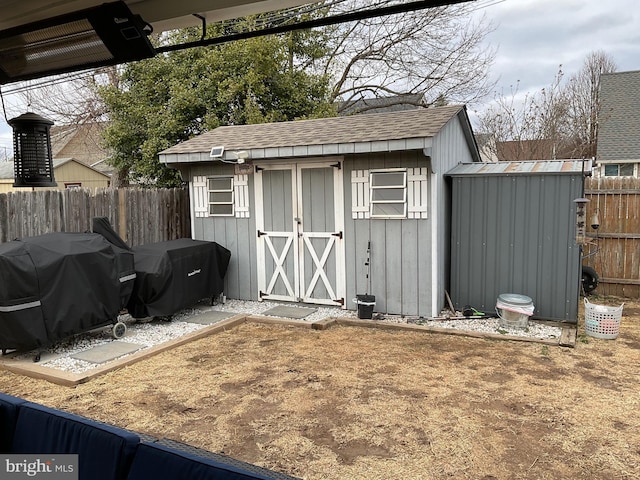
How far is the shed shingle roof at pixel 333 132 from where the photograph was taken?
5.96 metres

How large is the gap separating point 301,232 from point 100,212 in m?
2.67

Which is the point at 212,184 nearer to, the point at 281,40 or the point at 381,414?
the point at 381,414

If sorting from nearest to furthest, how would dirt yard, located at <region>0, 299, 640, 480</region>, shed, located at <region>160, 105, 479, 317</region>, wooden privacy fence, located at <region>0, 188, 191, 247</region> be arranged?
1. dirt yard, located at <region>0, 299, 640, 480</region>
2. wooden privacy fence, located at <region>0, 188, 191, 247</region>
3. shed, located at <region>160, 105, 479, 317</region>

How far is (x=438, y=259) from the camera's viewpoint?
609 centimetres

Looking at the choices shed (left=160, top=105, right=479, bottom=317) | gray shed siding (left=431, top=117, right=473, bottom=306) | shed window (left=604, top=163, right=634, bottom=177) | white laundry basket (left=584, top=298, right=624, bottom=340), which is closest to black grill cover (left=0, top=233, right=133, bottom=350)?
shed (left=160, top=105, right=479, bottom=317)

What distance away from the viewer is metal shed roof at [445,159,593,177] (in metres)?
5.77

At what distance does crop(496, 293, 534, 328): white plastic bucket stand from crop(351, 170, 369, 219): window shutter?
1.97 meters

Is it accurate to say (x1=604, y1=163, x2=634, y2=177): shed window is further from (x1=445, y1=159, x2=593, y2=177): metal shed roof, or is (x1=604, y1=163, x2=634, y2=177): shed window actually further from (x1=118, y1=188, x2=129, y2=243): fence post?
(x1=118, y1=188, x2=129, y2=243): fence post

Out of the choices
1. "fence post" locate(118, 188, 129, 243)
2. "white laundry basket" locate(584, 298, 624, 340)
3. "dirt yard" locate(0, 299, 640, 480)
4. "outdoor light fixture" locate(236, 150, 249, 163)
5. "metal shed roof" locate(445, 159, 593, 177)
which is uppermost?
"outdoor light fixture" locate(236, 150, 249, 163)

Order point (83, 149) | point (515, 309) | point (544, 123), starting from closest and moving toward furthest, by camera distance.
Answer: point (515, 309) → point (544, 123) → point (83, 149)

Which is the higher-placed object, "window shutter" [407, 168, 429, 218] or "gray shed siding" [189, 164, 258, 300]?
"window shutter" [407, 168, 429, 218]

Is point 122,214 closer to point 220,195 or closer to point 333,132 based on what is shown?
point 220,195

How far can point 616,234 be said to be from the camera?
284 inches

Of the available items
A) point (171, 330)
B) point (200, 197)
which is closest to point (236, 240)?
point (200, 197)
